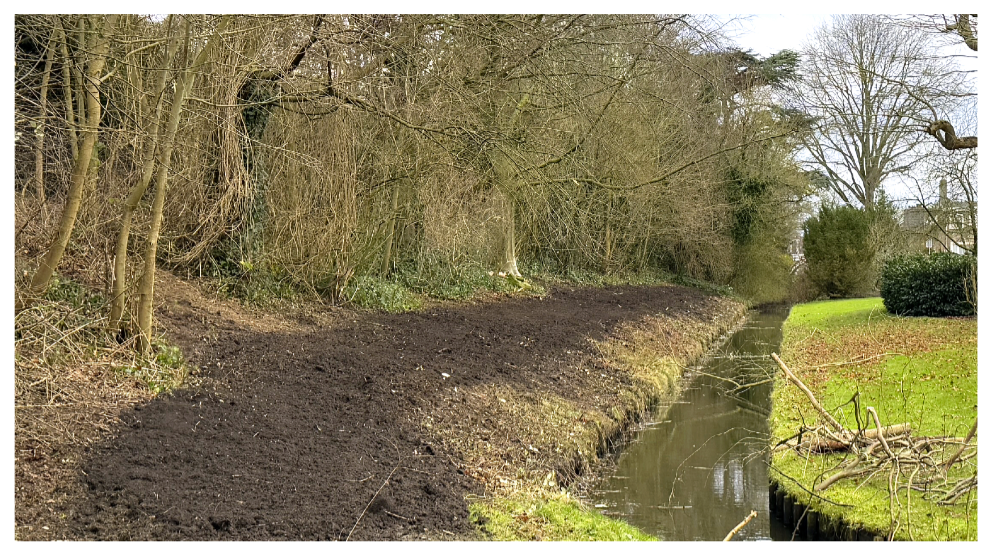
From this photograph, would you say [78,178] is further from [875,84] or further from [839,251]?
[839,251]

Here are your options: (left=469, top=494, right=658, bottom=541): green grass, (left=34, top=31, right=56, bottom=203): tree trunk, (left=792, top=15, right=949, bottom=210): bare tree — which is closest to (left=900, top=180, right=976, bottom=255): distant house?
(left=792, top=15, right=949, bottom=210): bare tree

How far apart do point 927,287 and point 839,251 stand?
5.34m

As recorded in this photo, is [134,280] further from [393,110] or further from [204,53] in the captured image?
[393,110]

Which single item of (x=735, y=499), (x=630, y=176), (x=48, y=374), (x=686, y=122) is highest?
(x=686, y=122)

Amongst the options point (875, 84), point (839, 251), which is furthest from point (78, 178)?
point (839, 251)

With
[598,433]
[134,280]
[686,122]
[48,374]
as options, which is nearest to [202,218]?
[134,280]

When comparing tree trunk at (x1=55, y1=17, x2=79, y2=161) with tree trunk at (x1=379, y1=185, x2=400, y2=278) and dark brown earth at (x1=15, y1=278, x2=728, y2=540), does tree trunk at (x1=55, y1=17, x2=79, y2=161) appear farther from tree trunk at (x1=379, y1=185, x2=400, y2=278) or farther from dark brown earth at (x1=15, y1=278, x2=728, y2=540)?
tree trunk at (x1=379, y1=185, x2=400, y2=278)

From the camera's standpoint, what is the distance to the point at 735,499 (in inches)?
267

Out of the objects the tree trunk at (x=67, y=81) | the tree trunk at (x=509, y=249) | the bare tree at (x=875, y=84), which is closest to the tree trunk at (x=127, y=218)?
the tree trunk at (x=67, y=81)

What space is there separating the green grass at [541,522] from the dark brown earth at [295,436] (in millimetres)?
199

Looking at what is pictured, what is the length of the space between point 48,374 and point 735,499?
5364 mm

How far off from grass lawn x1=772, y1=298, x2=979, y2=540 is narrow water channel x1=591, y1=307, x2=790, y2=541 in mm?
372

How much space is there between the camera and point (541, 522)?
17.8 feet
